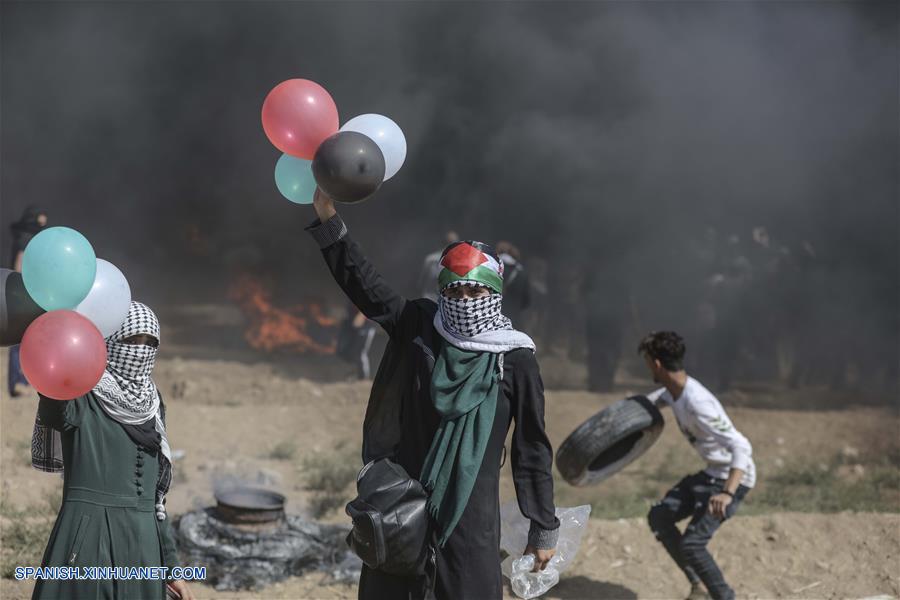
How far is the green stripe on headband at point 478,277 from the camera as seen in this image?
3156 mm

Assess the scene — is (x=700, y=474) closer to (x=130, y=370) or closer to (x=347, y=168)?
(x=347, y=168)

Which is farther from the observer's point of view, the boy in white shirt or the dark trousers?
the dark trousers

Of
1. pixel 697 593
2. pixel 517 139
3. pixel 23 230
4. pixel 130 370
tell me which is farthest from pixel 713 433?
pixel 517 139

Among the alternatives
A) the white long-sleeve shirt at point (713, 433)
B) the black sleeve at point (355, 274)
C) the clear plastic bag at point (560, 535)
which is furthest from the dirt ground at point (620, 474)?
the black sleeve at point (355, 274)

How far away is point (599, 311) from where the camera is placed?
13.2 m

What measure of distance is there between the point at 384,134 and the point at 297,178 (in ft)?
1.19

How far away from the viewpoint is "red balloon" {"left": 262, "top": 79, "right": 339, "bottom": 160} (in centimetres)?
330

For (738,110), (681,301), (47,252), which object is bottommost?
(681,301)

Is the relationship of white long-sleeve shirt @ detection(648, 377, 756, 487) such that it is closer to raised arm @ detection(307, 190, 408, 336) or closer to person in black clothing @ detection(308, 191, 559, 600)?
person in black clothing @ detection(308, 191, 559, 600)

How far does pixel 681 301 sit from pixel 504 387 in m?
13.7

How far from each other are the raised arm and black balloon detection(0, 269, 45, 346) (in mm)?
967

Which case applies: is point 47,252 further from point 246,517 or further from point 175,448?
point 175,448

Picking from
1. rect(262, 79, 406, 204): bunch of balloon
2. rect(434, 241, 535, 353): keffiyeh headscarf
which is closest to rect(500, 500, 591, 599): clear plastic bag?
rect(434, 241, 535, 353): keffiyeh headscarf

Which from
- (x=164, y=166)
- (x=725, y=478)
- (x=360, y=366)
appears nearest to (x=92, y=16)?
(x=164, y=166)
